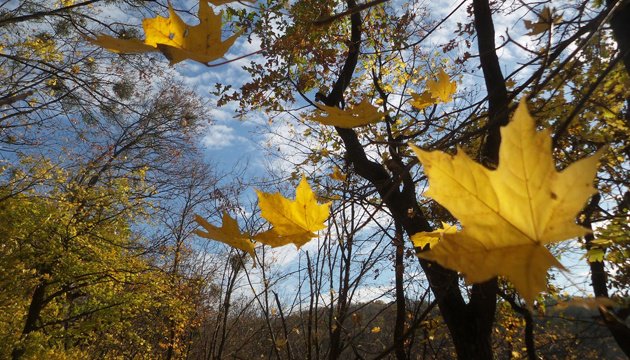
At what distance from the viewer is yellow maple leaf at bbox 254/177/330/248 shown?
2.19ft

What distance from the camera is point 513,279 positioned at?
1.24 feet

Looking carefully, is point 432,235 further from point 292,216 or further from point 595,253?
point 595,253

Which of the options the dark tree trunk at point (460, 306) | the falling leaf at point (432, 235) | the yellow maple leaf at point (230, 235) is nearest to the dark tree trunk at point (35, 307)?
the dark tree trunk at point (460, 306)

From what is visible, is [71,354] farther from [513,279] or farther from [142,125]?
[513,279]

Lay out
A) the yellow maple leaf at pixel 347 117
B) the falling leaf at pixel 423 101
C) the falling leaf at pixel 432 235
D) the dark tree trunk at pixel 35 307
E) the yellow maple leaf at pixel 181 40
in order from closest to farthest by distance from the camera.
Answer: the yellow maple leaf at pixel 181 40 < the yellow maple leaf at pixel 347 117 < the falling leaf at pixel 432 235 < the falling leaf at pixel 423 101 < the dark tree trunk at pixel 35 307

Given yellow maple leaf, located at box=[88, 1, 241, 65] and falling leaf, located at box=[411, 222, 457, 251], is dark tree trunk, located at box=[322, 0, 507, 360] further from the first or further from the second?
yellow maple leaf, located at box=[88, 1, 241, 65]

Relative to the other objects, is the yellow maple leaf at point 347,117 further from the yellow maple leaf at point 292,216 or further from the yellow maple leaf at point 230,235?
the yellow maple leaf at point 230,235

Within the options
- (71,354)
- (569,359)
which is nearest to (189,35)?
(71,354)

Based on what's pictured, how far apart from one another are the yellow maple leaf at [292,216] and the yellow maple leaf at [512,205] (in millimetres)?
306

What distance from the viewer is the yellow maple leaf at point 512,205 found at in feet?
1.16

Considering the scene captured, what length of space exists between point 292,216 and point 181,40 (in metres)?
0.40

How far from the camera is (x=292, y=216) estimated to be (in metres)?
0.69

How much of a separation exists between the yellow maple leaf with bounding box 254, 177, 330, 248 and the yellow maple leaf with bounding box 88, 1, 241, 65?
28 centimetres

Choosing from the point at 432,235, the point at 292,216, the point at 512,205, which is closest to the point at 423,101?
the point at 432,235
